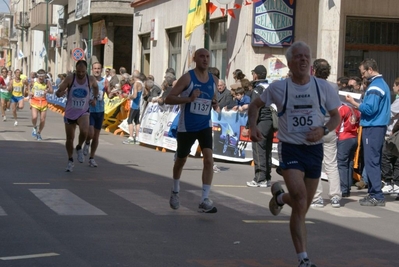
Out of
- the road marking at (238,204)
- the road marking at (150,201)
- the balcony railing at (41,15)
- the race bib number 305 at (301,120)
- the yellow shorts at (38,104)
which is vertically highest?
the balcony railing at (41,15)

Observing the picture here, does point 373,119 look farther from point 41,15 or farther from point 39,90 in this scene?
point 41,15

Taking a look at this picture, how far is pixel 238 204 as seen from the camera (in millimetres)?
11414

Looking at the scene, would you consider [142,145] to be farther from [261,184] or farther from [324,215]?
[324,215]

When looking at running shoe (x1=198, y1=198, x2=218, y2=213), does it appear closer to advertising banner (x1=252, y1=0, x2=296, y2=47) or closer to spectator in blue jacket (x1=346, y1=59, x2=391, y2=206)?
spectator in blue jacket (x1=346, y1=59, x2=391, y2=206)

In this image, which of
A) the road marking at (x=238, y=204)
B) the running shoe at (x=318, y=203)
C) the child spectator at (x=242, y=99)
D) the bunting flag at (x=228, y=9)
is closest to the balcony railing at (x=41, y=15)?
the bunting flag at (x=228, y=9)

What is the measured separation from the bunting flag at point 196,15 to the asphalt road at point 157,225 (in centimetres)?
1062

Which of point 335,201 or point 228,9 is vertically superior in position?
point 228,9

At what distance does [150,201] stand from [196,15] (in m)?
15.1

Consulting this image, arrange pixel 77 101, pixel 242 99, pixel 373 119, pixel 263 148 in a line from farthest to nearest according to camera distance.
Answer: pixel 242 99 → pixel 77 101 → pixel 263 148 → pixel 373 119

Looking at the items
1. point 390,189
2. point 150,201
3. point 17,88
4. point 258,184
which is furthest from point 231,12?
point 150,201

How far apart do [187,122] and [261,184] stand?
151 inches

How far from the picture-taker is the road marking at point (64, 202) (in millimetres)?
10000

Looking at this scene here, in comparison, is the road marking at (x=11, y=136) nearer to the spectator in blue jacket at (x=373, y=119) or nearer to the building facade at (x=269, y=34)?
the building facade at (x=269, y=34)

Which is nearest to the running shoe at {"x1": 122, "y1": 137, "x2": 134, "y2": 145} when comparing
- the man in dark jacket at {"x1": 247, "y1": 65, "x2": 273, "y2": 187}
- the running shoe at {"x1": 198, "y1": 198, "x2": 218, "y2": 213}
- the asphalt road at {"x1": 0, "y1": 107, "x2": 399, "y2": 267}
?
the asphalt road at {"x1": 0, "y1": 107, "x2": 399, "y2": 267}
